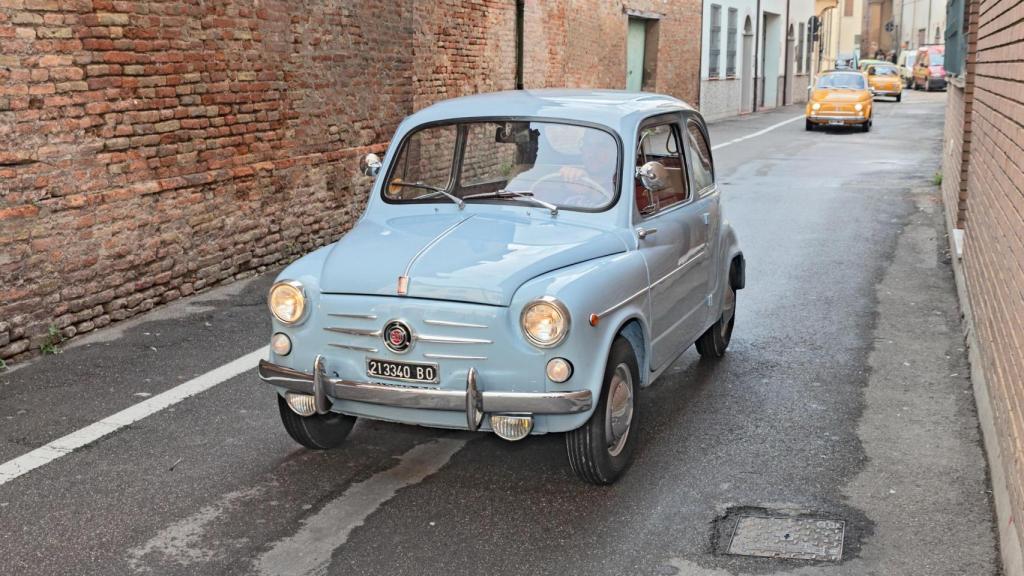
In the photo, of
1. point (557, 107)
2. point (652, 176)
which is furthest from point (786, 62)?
point (652, 176)

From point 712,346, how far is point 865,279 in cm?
349

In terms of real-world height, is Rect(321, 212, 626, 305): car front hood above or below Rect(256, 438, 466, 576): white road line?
above

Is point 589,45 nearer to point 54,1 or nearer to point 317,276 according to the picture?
point 54,1

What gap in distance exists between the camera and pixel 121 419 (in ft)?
20.0

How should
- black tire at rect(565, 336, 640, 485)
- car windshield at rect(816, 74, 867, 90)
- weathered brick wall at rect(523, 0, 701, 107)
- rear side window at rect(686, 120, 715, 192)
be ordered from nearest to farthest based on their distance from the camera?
black tire at rect(565, 336, 640, 485), rear side window at rect(686, 120, 715, 192), weathered brick wall at rect(523, 0, 701, 107), car windshield at rect(816, 74, 867, 90)

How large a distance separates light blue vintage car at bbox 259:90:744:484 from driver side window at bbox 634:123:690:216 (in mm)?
13

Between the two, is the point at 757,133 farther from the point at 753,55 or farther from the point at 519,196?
the point at 519,196

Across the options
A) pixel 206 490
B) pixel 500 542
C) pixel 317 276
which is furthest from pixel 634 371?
pixel 206 490

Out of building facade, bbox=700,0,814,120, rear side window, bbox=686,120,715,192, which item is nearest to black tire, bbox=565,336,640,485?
rear side window, bbox=686,120,715,192

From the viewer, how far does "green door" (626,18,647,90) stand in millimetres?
29422

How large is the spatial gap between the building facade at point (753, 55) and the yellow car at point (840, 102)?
215 inches

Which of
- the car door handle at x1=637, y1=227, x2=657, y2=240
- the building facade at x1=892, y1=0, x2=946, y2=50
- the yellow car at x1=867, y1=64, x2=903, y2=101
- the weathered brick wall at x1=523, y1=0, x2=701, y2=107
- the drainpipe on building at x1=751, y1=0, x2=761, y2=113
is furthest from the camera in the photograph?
the building facade at x1=892, y1=0, x2=946, y2=50

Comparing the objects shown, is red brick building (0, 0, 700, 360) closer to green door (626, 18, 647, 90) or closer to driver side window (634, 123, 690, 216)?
driver side window (634, 123, 690, 216)

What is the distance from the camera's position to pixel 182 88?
9.23 metres
